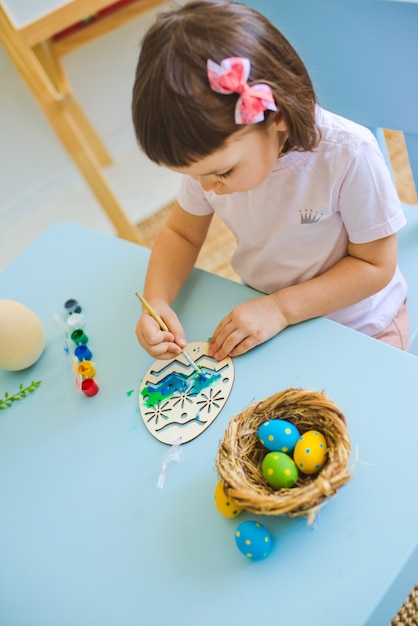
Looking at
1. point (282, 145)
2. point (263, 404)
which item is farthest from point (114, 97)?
point (263, 404)

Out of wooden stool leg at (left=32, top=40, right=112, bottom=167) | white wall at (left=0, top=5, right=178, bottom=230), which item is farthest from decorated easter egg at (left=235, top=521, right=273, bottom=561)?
white wall at (left=0, top=5, right=178, bottom=230)

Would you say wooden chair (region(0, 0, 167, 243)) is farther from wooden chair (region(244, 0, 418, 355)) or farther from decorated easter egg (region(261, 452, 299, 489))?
decorated easter egg (region(261, 452, 299, 489))

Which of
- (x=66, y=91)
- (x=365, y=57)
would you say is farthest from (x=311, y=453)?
(x=66, y=91)

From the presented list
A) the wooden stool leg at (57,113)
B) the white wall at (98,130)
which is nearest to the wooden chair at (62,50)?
the wooden stool leg at (57,113)

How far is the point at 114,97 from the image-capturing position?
7.13ft

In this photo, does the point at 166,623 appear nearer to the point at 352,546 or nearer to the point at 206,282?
the point at 352,546

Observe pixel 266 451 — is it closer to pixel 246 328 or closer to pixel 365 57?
pixel 246 328

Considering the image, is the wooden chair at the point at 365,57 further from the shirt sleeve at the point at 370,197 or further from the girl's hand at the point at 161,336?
the girl's hand at the point at 161,336

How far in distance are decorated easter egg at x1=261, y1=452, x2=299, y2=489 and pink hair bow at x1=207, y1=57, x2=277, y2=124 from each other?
324 mm

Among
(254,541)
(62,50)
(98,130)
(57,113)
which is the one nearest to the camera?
(254,541)

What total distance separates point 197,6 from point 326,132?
21 cm

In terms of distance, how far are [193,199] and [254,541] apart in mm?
508

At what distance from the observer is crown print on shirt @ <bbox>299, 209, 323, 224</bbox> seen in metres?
0.73

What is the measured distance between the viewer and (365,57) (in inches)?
30.6
